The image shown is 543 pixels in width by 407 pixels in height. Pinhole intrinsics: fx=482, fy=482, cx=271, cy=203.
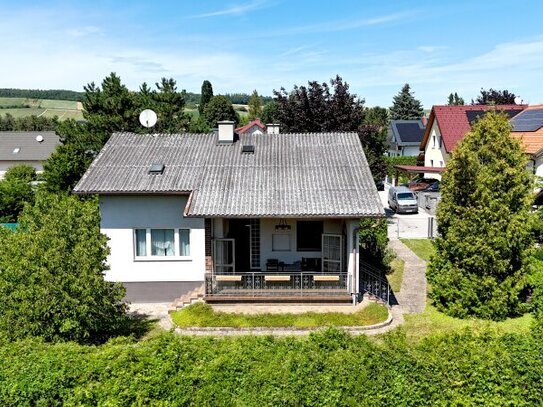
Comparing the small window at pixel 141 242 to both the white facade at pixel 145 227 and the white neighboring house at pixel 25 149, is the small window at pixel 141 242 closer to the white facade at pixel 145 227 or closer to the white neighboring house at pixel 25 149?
the white facade at pixel 145 227

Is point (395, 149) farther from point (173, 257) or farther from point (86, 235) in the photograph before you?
point (86, 235)

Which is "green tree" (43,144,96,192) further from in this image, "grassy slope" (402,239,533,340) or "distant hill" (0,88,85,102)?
"distant hill" (0,88,85,102)

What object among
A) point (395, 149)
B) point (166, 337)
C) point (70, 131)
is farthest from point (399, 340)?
point (395, 149)

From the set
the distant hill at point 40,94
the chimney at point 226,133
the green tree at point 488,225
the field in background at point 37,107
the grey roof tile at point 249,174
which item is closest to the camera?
the green tree at point 488,225

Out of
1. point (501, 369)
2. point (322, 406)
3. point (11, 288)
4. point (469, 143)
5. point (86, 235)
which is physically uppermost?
point (469, 143)

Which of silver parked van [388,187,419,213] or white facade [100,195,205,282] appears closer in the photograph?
white facade [100,195,205,282]

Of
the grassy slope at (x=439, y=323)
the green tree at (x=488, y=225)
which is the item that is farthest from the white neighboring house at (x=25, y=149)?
the green tree at (x=488, y=225)

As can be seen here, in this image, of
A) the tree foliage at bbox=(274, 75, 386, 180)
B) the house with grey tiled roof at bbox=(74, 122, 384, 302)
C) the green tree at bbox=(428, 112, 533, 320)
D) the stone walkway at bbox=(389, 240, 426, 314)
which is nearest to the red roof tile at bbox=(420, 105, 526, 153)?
the tree foliage at bbox=(274, 75, 386, 180)
